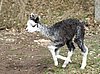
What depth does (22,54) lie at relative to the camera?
9.73 meters

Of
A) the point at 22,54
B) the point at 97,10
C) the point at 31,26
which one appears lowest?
the point at 22,54

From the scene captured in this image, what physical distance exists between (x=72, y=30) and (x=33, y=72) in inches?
49.6

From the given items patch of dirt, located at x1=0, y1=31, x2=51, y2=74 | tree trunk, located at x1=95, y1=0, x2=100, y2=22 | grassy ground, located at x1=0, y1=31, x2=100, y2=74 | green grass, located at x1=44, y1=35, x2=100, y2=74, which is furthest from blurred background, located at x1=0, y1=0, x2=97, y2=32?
green grass, located at x1=44, y1=35, x2=100, y2=74

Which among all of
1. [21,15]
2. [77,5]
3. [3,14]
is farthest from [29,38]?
[77,5]

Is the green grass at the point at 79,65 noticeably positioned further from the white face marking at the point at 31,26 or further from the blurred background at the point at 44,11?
the blurred background at the point at 44,11

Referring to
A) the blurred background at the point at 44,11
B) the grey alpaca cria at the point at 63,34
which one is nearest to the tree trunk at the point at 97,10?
the blurred background at the point at 44,11

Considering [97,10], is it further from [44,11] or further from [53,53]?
[53,53]

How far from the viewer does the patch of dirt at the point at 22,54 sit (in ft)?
27.3

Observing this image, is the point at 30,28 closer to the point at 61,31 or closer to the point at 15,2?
the point at 61,31

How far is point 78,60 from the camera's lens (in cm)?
871

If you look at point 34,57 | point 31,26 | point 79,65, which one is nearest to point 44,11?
point 34,57

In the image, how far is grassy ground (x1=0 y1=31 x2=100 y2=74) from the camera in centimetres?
810

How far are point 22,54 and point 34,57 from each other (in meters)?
0.54

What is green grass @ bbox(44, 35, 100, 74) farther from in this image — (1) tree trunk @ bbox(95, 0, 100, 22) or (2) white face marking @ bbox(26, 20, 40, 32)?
(1) tree trunk @ bbox(95, 0, 100, 22)
